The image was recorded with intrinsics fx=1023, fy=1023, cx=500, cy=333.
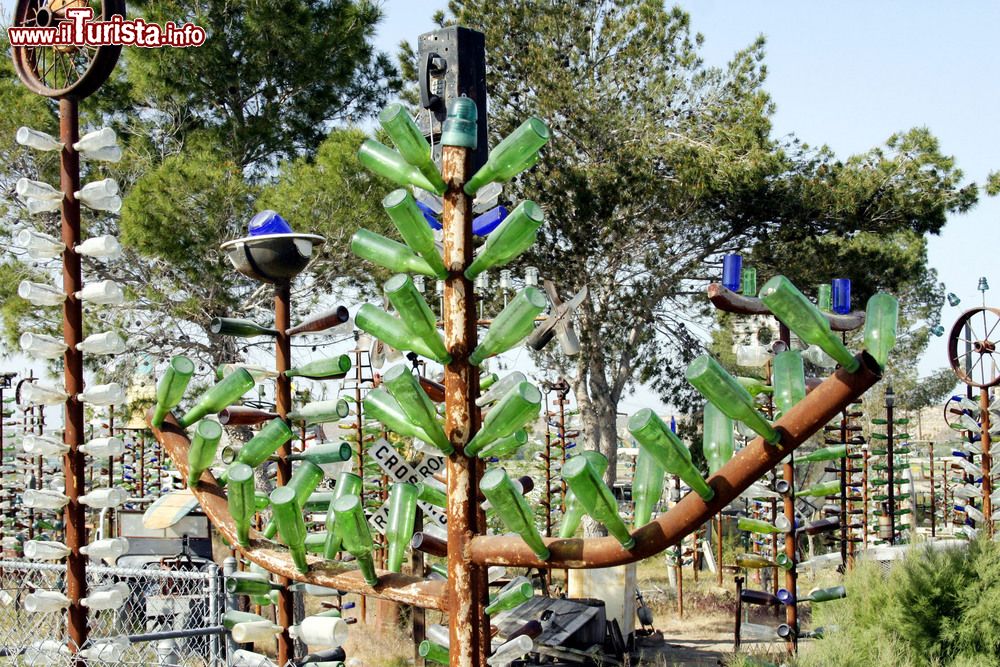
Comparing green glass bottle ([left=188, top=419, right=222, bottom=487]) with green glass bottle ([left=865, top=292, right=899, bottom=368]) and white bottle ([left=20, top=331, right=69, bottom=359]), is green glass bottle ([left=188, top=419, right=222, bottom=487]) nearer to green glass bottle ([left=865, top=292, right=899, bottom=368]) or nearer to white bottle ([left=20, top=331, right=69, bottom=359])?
white bottle ([left=20, top=331, right=69, bottom=359])

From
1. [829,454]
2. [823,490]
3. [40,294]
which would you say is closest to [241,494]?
Result: [40,294]

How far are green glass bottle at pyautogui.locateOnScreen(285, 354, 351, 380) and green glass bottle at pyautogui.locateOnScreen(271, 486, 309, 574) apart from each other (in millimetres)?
665

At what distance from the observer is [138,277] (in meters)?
10.5

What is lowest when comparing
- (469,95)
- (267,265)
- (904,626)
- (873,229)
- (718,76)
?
(904,626)

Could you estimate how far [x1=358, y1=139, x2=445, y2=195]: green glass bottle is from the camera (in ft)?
6.47

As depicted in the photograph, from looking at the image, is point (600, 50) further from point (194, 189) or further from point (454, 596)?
point (454, 596)

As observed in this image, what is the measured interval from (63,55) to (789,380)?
316cm

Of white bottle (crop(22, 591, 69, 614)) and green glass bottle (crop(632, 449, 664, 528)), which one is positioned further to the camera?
white bottle (crop(22, 591, 69, 614))

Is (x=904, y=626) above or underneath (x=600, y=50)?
underneath

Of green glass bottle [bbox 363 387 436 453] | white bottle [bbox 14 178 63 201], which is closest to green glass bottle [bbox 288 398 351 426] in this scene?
green glass bottle [bbox 363 387 436 453]

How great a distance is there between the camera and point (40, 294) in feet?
10.4

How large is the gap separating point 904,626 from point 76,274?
346cm

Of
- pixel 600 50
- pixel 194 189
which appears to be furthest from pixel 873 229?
pixel 194 189

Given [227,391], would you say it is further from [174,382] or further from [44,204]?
[44,204]
